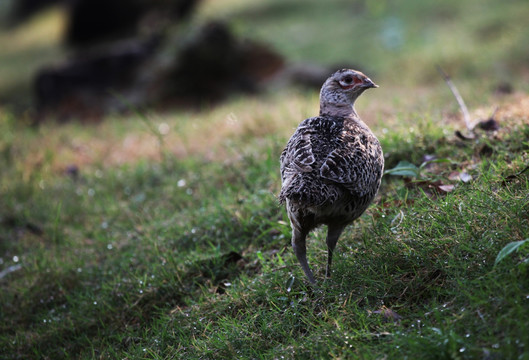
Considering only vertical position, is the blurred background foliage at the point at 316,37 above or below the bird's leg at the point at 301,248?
below

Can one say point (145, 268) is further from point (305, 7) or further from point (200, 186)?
point (305, 7)

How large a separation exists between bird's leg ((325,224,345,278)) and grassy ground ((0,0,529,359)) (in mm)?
96

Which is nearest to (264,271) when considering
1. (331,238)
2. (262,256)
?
(262,256)

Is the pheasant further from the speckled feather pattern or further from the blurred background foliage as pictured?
the blurred background foliage

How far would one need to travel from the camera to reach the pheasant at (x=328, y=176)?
3.42 m

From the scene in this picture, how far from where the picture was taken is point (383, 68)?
37.9 ft

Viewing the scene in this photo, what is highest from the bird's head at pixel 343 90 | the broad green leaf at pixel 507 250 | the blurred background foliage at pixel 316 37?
the bird's head at pixel 343 90

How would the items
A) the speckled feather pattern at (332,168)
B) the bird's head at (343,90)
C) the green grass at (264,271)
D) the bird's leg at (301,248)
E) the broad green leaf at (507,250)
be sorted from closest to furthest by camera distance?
the broad green leaf at (507,250) < the green grass at (264,271) < the speckled feather pattern at (332,168) < the bird's leg at (301,248) < the bird's head at (343,90)

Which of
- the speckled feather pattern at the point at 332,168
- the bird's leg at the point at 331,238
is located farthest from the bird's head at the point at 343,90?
the bird's leg at the point at 331,238

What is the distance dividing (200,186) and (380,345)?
3.62 meters

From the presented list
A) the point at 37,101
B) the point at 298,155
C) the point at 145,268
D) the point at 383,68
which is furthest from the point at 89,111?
the point at 298,155

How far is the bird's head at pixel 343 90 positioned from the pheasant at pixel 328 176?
0.31 meters

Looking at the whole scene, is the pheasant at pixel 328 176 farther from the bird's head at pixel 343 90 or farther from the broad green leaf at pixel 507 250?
the broad green leaf at pixel 507 250

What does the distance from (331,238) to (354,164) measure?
0.62 metres
